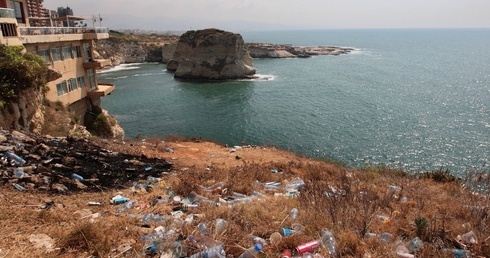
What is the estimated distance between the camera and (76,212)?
5.97 meters

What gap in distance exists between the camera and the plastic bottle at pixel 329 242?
4.37 meters

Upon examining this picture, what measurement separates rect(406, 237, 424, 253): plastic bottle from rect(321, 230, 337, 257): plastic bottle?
1.14 meters

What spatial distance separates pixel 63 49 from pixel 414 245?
20658 millimetres

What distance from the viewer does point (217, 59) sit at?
59.6 meters

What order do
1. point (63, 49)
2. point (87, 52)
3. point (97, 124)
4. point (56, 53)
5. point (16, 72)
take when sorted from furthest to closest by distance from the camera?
point (87, 52) < point (97, 124) < point (63, 49) < point (56, 53) < point (16, 72)

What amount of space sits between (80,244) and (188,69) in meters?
58.7

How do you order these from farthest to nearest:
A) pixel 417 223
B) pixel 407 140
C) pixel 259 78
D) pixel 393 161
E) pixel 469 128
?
pixel 259 78, pixel 469 128, pixel 407 140, pixel 393 161, pixel 417 223

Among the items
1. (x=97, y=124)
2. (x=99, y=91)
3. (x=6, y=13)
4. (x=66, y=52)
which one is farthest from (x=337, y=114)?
(x=6, y=13)

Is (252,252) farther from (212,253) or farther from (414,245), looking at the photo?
(414,245)

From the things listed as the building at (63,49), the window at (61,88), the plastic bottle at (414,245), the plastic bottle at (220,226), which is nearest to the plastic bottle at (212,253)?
the plastic bottle at (220,226)

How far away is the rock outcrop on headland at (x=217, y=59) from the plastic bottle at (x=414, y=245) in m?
55.2

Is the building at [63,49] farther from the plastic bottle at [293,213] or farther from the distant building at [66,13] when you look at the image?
the plastic bottle at [293,213]

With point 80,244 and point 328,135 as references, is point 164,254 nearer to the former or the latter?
point 80,244

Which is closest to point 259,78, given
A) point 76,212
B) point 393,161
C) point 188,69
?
point 188,69
